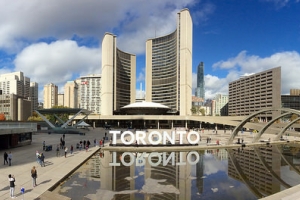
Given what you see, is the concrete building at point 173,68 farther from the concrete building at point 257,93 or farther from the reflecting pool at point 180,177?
the reflecting pool at point 180,177

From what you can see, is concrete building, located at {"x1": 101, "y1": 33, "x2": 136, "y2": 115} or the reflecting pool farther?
concrete building, located at {"x1": 101, "y1": 33, "x2": 136, "y2": 115}

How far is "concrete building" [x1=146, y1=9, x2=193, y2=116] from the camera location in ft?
435

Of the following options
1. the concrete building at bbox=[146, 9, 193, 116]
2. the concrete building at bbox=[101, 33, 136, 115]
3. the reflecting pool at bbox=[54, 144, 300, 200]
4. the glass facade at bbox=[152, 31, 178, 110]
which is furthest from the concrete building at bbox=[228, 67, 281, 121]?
the reflecting pool at bbox=[54, 144, 300, 200]

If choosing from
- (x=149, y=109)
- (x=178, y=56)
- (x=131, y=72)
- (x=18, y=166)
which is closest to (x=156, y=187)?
(x=18, y=166)

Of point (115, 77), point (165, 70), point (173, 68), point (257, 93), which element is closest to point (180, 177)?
point (173, 68)

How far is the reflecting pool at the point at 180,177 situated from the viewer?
1725 centimetres

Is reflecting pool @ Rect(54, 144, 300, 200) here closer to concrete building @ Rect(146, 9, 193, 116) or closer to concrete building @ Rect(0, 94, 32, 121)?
concrete building @ Rect(146, 9, 193, 116)

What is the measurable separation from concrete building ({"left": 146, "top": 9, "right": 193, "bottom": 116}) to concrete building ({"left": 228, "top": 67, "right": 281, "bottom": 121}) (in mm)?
50540

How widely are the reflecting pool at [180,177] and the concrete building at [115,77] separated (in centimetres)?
11603

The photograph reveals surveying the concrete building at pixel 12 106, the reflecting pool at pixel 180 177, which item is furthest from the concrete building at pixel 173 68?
the reflecting pool at pixel 180 177

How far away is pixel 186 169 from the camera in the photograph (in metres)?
25.2

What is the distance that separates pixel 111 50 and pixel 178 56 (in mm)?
44094

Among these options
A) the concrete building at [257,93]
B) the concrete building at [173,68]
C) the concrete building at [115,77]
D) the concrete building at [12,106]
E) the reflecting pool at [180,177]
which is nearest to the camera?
the reflecting pool at [180,177]

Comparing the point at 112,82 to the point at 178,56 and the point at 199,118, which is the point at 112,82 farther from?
the point at 199,118
